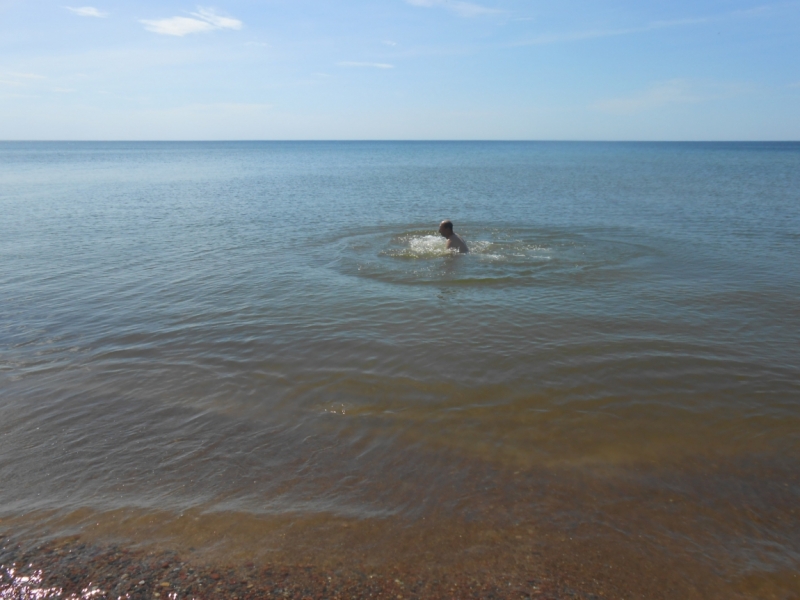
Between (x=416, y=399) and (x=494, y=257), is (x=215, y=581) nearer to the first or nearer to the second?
(x=416, y=399)

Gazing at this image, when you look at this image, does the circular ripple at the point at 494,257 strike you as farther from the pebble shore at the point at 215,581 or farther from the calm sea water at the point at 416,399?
the pebble shore at the point at 215,581

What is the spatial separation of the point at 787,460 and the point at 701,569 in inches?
129

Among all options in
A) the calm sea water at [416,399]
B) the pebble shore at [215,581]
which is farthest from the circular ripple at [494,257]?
the pebble shore at [215,581]

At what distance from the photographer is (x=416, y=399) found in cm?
988

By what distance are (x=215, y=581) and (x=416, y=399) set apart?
16.0ft

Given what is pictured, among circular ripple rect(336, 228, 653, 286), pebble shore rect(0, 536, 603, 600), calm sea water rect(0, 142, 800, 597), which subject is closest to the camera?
pebble shore rect(0, 536, 603, 600)

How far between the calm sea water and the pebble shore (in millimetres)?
363

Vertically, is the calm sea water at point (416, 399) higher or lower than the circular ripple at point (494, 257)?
lower

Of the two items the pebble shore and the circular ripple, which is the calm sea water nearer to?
the circular ripple

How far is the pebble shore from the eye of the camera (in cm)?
561

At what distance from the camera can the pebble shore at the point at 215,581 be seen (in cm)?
561

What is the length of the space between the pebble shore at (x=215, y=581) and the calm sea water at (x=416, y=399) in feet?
1.19

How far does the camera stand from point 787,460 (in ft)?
26.5

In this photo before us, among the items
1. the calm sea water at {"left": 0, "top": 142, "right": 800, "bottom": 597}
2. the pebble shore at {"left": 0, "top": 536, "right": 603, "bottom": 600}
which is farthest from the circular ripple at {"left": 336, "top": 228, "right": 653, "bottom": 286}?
the pebble shore at {"left": 0, "top": 536, "right": 603, "bottom": 600}
